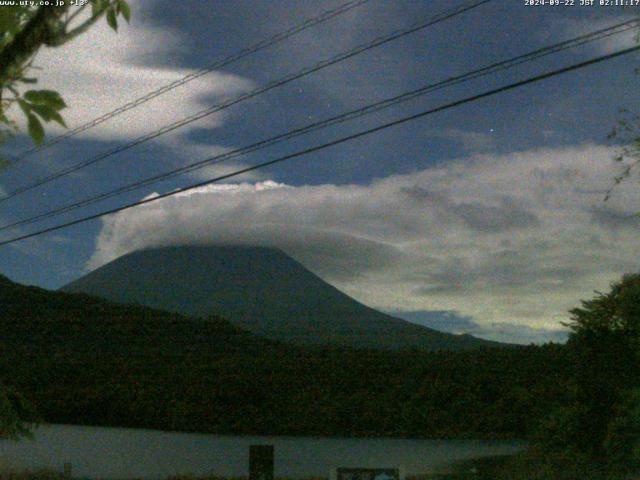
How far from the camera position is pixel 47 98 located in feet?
12.0

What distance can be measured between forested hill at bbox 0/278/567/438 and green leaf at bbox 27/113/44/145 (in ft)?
43.5

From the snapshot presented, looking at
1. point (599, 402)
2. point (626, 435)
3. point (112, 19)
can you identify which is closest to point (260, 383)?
point (599, 402)

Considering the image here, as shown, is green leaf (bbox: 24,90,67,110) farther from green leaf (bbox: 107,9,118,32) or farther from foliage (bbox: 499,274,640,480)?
foliage (bbox: 499,274,640,480)

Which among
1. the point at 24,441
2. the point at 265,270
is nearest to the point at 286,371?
the point at 24,441

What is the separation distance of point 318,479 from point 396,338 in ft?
57.8

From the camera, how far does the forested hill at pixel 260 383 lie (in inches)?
747

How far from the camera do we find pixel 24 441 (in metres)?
20.9

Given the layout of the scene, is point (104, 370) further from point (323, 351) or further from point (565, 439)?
point (565, 439)

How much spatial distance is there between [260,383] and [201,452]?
3103 millimetres

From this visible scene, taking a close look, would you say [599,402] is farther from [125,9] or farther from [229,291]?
[229,291]

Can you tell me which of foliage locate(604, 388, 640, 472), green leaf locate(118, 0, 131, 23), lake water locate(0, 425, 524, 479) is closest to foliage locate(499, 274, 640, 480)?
foliage locate(604, 388, 640, 472)

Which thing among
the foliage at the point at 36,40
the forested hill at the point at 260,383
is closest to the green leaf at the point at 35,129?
the foliage at the point at 36,40

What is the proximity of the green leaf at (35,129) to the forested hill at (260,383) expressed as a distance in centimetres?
1327

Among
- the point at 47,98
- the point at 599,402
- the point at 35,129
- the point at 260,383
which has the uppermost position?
the point at 47,98
